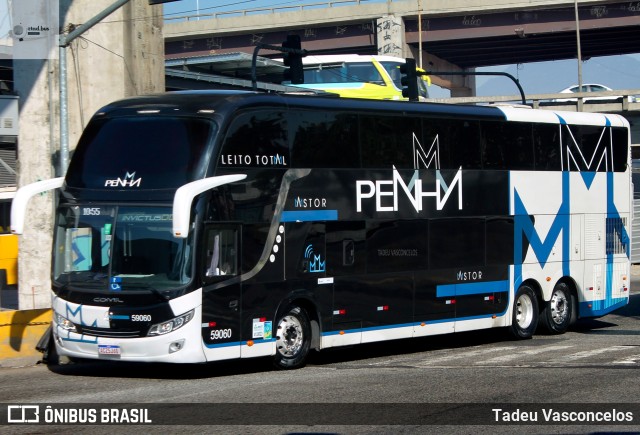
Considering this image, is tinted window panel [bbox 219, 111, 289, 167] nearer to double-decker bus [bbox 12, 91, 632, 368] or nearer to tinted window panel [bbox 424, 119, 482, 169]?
double-decker bus [bbox 12, 91, 632, 368]

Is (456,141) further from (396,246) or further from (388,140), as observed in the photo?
(396,246)

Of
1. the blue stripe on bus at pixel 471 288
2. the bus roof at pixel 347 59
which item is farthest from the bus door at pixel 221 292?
the bus roof at pixel 347 59

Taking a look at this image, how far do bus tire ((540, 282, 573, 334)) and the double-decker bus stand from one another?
0.29 ft

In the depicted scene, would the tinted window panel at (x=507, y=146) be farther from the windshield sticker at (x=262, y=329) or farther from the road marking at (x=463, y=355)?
the windshield sticker at (x=262, y=329)

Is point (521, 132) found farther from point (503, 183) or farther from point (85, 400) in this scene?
point (85, 400)

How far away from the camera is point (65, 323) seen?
50.0 feet

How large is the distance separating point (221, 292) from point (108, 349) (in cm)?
171

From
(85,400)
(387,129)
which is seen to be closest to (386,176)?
(387,129)

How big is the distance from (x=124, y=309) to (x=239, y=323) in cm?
167

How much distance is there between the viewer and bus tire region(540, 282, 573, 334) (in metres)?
22.3

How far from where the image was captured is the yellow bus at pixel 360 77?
3916 cm

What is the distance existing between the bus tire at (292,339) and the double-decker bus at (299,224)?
3cm

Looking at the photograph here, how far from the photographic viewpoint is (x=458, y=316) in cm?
1970

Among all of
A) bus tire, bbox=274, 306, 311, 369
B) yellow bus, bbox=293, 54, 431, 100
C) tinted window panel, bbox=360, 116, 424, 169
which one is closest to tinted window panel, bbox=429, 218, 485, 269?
tinted window panel, bbox=360, 116, 424, 169
